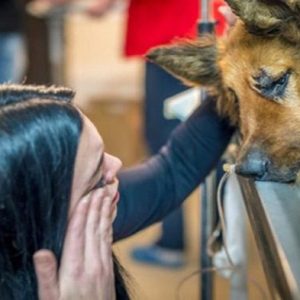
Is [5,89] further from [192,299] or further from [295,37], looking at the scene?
[192,299]

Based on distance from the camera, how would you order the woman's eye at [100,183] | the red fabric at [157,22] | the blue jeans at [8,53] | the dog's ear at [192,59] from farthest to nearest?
the blue jeans at [8,53] < the red fabric at [157,22] < the dog's ear at [192,59] < the woman's eye at [100,183]

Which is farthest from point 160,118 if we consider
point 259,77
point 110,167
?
point 110,167

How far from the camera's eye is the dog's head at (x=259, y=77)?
1163 millimetres

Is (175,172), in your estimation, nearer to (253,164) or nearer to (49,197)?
(253,164)

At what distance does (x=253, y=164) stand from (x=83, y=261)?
0.36m

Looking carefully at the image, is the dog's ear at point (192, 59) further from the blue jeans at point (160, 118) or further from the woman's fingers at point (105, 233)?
the blue jeans at point (160, 118)

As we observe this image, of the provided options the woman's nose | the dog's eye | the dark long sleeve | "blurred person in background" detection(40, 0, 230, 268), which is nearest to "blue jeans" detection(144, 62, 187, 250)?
"blurred person in background" detection(40, 0, 230, 268)

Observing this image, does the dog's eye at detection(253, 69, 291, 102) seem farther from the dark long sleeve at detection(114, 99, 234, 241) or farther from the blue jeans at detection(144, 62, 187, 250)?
the blue jeans at detection(144, 62, 187, 250)

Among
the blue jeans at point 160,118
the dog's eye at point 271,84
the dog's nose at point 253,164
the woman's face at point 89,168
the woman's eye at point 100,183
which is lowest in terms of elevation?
the blue jeans at point 160,118

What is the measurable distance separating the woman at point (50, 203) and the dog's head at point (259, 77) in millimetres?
297

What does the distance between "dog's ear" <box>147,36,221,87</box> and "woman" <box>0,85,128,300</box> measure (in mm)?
357

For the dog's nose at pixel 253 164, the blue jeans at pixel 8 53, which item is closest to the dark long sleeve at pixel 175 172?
the dog's nose at pixel 253 164

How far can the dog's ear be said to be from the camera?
1313 mm

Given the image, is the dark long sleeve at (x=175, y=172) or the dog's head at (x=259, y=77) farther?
the dark long sleeve at (x=175, y=172)
